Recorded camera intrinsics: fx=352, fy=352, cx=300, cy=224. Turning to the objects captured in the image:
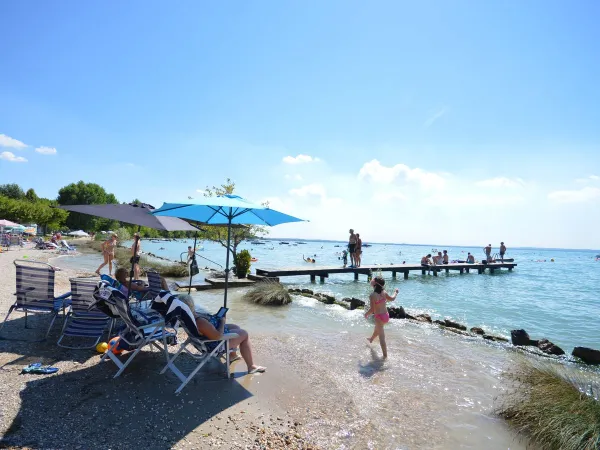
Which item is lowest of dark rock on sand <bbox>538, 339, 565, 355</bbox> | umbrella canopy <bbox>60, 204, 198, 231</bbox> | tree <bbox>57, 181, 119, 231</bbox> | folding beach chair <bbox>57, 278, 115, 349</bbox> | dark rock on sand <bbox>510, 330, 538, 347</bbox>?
dark rock on sand <bbox>538, 339, 565, 355</bbox>

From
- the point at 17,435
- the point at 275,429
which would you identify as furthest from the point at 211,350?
the point at 17,435

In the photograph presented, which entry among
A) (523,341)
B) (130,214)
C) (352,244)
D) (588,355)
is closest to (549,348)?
(523,341)

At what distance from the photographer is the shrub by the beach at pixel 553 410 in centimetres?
364

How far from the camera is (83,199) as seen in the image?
83125 millimetres

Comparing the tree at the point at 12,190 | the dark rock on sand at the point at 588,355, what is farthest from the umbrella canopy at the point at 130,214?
the tree at the point at 12,190

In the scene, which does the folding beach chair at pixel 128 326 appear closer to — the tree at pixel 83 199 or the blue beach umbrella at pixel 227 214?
the blue beach umbrella at pixel 227 214

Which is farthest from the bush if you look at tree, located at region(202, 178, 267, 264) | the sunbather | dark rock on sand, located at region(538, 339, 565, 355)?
dark rock on sand, located at region(538, 339, 565, 355)

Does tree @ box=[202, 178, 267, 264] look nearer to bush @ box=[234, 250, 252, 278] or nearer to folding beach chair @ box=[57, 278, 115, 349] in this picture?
bush @ box=[234, 250, 252, 278]

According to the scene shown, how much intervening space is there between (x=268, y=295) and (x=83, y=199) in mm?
88037

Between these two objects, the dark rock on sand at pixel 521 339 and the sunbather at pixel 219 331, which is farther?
the dark rock on sand at pixel 521 339

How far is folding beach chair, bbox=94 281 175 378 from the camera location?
428cm

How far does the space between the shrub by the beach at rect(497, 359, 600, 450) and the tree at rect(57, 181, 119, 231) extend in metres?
89.0

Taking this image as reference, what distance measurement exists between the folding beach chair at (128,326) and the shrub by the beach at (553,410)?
445 centimetres

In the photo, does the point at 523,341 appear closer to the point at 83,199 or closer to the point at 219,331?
the point at 219,331
